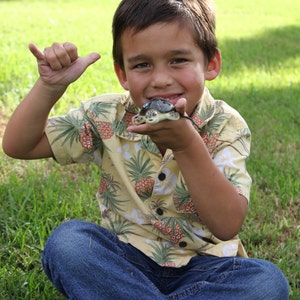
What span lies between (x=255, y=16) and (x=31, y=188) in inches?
339

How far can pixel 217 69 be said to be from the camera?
2.27 metres

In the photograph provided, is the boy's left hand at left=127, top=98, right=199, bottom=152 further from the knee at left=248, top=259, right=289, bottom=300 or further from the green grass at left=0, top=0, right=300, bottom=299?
the green grass at left=0, top=0, right=300, bottom=299

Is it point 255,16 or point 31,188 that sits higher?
point 31,188

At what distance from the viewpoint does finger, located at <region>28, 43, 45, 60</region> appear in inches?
76.6

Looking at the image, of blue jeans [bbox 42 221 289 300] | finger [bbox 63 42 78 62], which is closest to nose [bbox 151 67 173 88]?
finger [bbox 63 42 78 62]

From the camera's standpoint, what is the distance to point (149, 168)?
2197 mm

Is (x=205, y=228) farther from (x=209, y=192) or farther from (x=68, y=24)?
(x=68, y=24)

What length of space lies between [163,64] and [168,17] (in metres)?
0.15

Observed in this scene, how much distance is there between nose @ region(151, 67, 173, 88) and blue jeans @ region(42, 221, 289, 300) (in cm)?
53

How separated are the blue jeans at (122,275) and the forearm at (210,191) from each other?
0.15 meters

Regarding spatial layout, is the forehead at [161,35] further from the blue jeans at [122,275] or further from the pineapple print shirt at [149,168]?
the blue jeans at [122,275]

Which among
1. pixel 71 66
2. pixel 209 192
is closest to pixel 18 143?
pixel 71 66

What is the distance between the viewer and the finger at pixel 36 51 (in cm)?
195

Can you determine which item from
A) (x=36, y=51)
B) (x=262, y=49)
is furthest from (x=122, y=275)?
(x=262, y=49)
